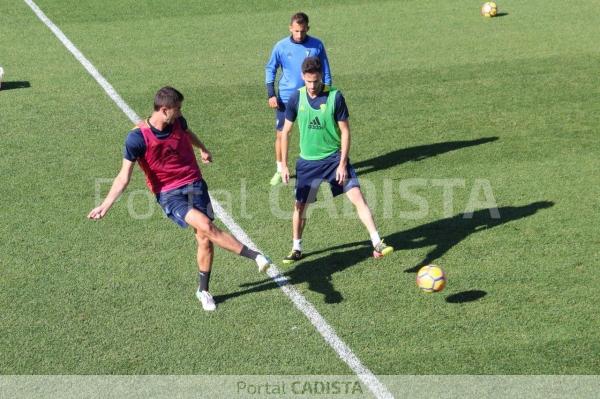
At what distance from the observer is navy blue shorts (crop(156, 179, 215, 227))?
9656mm

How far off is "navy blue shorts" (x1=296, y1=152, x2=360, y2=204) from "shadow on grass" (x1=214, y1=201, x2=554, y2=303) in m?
0.76

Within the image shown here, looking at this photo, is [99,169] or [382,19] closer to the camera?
[99,169]

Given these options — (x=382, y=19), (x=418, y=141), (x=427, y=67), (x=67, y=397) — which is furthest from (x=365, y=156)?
(x=382, y=19)

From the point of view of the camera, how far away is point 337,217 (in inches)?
484

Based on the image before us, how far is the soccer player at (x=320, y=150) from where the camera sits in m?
10.5

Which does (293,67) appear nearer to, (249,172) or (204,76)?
(249,172)

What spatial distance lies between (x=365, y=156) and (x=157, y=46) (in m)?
9.28

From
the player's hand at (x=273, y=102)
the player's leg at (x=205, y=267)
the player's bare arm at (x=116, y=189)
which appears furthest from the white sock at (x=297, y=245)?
the player's hand at (x=273, y=102)

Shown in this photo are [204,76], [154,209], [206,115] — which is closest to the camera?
[154,209]

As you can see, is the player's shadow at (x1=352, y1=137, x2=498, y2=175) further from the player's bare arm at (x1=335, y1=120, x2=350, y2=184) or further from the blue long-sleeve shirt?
the player's bare arm at (x1=335, y1=120, x2=350, y2=184)

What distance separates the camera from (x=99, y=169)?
558 inches

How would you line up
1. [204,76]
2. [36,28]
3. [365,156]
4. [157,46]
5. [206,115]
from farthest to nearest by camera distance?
[36,28] < [157,46] < [204,76] < [206,115] < [365,156]

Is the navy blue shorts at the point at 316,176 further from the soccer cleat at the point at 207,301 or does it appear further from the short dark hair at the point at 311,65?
the soccer cleat at the point at 207,301

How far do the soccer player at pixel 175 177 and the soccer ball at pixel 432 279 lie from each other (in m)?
1.66
